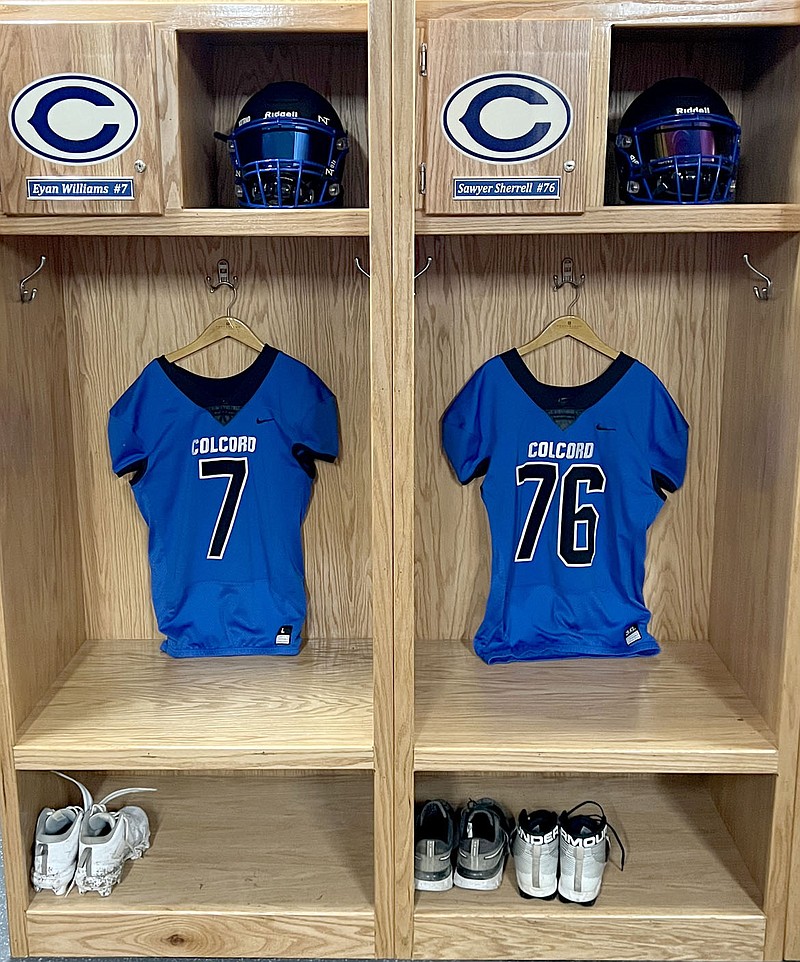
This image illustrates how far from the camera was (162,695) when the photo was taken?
197cm

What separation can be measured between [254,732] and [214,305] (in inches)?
34.8

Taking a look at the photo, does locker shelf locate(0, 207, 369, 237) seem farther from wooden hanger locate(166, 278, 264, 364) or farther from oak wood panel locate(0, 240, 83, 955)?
wooden hanger locate(166, 278, 264, 364)

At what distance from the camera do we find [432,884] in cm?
189

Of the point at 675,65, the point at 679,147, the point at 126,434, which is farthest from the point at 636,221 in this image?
the point at 126,434

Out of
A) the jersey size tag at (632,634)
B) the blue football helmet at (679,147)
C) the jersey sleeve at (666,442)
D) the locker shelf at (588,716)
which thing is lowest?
the locker shelf at (588,716)

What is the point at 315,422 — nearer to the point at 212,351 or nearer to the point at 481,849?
the point at 212,351

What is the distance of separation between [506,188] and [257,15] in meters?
0.51

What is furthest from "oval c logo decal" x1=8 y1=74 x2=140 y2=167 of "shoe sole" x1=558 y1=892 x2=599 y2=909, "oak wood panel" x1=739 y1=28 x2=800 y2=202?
"shoe sole" x1=558 y1=892 x2=599 y2=909

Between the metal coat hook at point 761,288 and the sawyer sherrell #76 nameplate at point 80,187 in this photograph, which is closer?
the sawyer sherrell #76 nameplate at point 80,187

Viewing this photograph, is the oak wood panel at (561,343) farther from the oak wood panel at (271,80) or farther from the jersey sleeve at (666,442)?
the oak wood panel at (271,80)

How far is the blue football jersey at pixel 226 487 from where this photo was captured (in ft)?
6.82

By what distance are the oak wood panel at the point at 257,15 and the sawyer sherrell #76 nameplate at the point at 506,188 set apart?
32 cm

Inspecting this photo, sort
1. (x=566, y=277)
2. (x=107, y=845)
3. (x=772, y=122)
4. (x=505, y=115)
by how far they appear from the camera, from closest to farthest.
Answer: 1. (x=505, y=115)
2. (x=772, y=122)
3. (x=107, y=845)
4. (x=566, y=277)

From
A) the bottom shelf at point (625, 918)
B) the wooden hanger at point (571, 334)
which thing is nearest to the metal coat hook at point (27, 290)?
the wooden hanger at point (571, 334)
